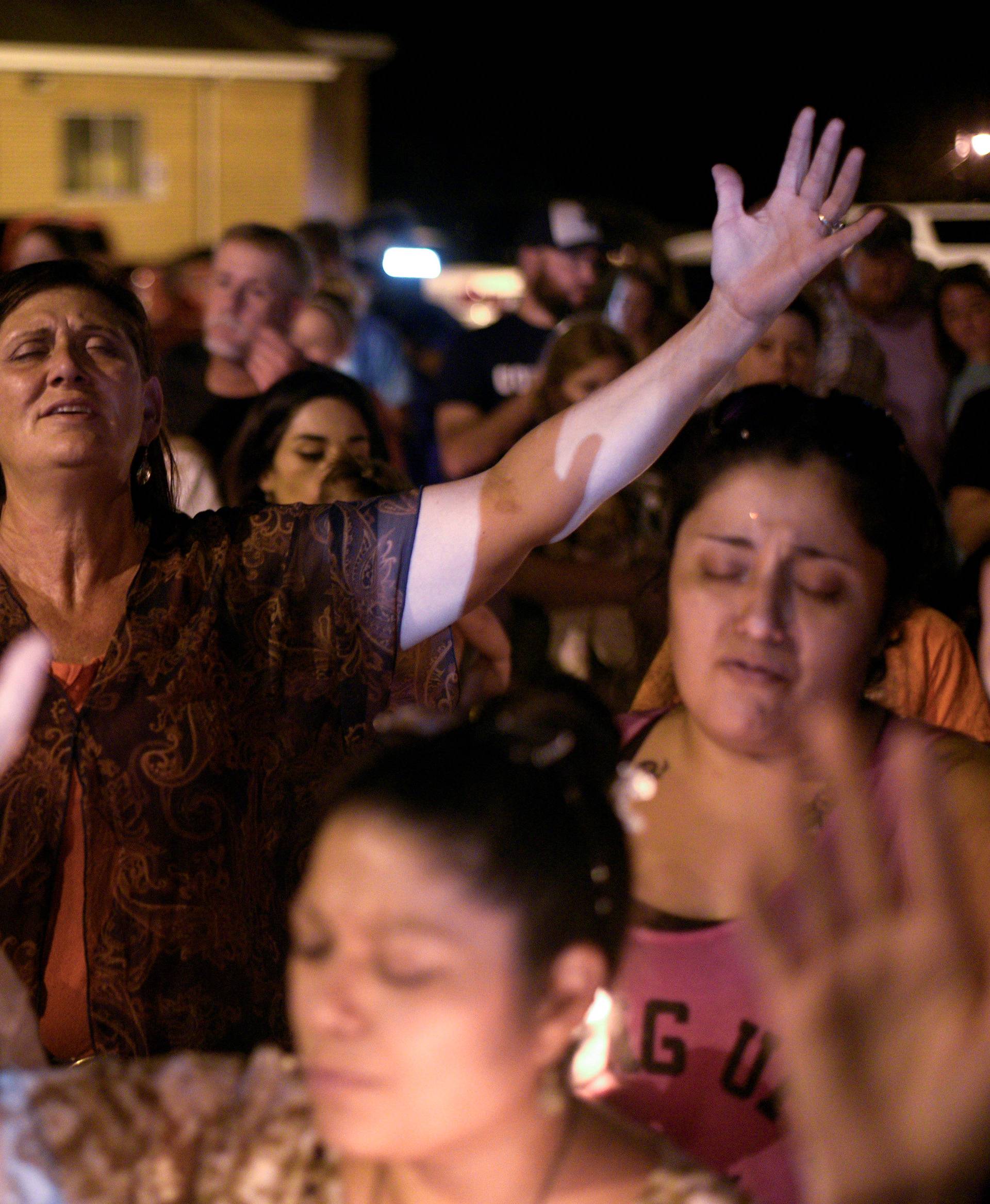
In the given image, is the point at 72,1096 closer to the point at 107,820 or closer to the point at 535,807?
the point at 535,807

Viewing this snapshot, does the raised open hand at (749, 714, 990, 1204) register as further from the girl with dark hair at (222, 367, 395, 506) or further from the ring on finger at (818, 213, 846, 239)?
the girl with dark hair at (222, 367, 395, 506)

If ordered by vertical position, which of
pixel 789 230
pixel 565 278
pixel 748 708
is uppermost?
pixel 789 230

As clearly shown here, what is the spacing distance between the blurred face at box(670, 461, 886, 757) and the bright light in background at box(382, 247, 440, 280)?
6.53m

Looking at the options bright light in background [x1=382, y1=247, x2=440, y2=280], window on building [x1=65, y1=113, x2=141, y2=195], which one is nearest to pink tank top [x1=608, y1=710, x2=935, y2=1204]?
bright light in background [x1=382, y1=247, x2=440, y2=280]

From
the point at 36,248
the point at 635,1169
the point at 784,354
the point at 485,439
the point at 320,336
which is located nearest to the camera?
the point at 635,1169

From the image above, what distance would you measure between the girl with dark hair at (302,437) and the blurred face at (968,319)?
2.45 metres

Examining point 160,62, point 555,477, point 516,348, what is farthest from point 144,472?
point 160,62

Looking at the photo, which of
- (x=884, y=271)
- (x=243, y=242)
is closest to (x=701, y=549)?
(x=243, y=242)

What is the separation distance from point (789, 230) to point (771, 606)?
0.66 meters

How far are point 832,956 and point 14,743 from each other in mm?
863

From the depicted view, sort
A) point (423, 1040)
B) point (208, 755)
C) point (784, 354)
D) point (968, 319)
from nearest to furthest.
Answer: point (423, 1040) → point (208, 755) → point (784, 354) → point (968, 319)

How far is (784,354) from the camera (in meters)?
3.89

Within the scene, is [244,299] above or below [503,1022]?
above

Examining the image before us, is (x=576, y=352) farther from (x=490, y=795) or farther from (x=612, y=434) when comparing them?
(x=490, y=795)
